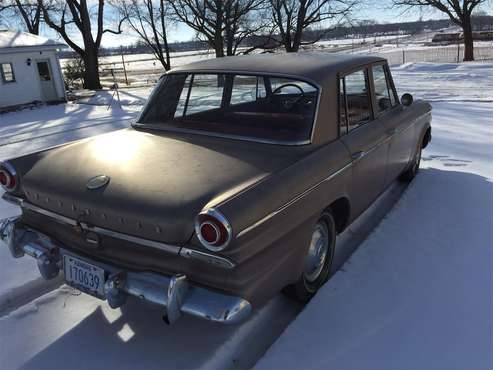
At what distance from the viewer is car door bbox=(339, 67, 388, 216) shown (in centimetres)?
323

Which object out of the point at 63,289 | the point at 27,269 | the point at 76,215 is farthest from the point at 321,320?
the point at 27,269

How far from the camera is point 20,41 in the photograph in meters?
17.4

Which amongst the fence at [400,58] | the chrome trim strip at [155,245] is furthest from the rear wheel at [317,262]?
the fence at [400,58]

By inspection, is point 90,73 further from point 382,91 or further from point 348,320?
point 348,320

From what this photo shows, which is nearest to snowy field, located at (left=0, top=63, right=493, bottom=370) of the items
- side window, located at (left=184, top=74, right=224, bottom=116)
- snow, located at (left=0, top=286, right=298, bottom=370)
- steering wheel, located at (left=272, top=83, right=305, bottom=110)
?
snow, located at (left=0, top=286, right=298, bottom=370)

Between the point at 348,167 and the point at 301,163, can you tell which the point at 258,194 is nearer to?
the point at 301,163

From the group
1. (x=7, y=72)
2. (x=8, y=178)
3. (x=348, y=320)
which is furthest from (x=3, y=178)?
(x=7, y=72)

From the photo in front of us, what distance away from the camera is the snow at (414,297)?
96.7 inches

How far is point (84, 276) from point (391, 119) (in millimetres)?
2952

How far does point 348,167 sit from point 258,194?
3.61 ft

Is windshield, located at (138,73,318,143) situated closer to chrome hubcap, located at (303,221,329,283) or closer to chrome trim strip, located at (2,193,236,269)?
chrome hubcap, located at (303,221,329,283)

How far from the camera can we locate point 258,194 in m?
2.24

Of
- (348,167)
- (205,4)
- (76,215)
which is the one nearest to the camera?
(76,215)

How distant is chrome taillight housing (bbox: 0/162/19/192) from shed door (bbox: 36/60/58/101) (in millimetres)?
16593
